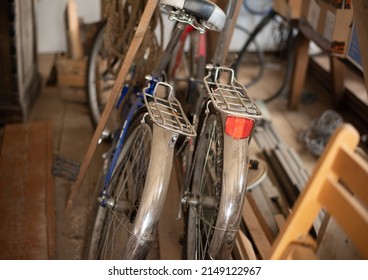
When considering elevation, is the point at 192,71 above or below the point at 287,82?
above

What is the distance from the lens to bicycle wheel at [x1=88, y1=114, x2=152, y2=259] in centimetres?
169

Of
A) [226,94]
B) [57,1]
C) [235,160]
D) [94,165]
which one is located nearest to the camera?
[235,160]

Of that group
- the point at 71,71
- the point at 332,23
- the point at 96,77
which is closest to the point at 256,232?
the point at 332,23

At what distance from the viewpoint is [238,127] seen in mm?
1497

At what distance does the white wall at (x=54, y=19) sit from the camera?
4008 millimetres

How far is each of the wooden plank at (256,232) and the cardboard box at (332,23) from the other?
38.6 inches

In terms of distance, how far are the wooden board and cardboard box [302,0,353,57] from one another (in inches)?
63.1

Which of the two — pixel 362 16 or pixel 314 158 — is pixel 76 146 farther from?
pixel 362 16

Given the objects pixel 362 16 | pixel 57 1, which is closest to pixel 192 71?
pixel 362 16

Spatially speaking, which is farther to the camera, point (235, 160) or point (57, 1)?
point (57, 1)

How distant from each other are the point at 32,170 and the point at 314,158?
1603mm

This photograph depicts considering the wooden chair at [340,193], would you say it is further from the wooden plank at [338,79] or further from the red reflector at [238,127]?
the wooden plank at [338,79]

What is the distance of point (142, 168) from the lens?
1.75 meters

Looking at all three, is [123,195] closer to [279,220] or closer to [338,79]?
[279,220]
